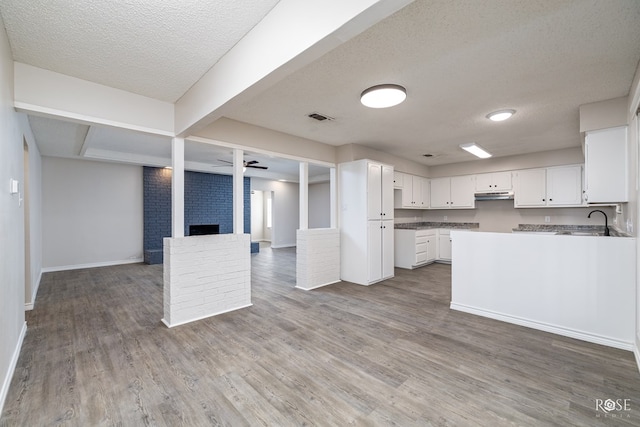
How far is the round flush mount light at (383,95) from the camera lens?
8.85 feet

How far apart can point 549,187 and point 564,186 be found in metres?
0.23


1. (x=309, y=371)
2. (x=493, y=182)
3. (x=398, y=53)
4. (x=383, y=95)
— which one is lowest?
(x=309, y=371)

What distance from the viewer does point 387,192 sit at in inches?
210

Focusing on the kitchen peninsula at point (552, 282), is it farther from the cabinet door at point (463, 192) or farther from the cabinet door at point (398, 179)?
the cabinet door at point (463, 192)

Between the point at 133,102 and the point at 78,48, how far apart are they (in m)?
0.79

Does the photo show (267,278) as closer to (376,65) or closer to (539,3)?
(376,65)

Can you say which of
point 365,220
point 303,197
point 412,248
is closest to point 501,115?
point 365,220

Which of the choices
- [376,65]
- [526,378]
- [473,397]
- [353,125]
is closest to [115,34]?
[376,65]

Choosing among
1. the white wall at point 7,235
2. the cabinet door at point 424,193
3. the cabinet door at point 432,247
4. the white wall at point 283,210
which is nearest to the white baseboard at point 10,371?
the white wall at point 7,235

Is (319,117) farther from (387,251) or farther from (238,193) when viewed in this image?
(387,251)

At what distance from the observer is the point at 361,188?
16.1 feet

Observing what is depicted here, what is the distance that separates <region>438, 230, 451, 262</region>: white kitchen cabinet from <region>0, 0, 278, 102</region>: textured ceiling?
655 centimetres

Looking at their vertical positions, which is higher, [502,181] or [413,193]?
[502,181]

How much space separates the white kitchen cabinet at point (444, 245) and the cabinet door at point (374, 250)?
2789 millimetres
